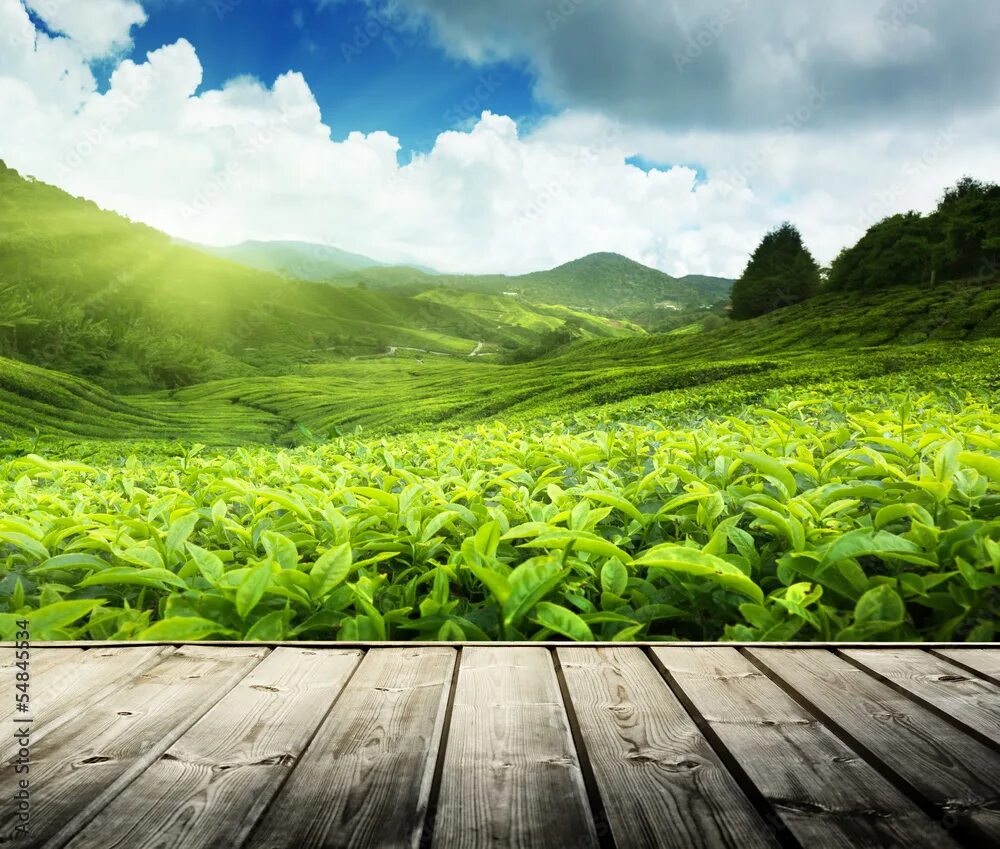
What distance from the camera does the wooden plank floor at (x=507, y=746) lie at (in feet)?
3.26

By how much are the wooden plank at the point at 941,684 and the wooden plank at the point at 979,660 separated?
0.03m

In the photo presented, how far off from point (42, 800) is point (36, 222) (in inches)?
2821

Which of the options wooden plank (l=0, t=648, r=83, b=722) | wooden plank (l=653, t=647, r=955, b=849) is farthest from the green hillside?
wooden plank (l=653, t=647, r=955, b=849)

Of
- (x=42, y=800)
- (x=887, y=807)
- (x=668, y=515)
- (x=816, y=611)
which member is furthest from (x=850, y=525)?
(x=42, y=800)

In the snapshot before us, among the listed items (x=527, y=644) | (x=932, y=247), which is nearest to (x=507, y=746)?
(x=527, y=644)

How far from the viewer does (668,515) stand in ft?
7.75

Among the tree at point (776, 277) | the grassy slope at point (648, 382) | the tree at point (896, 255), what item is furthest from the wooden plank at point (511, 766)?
the tree at point (776, 277)

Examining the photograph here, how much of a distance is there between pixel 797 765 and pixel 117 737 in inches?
49.9

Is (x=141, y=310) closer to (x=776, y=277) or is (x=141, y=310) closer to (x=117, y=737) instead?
(x=776, y=277)

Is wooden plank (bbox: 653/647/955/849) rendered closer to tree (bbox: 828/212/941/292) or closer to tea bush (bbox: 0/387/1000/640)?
tea bush (bbox: 0/387/1000/640)

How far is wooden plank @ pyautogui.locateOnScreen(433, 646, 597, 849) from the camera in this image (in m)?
0.98

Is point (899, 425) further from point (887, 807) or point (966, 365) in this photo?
point (966, 365)

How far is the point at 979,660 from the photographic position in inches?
63.1

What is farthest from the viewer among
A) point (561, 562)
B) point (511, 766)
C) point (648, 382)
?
point (648, 382)
